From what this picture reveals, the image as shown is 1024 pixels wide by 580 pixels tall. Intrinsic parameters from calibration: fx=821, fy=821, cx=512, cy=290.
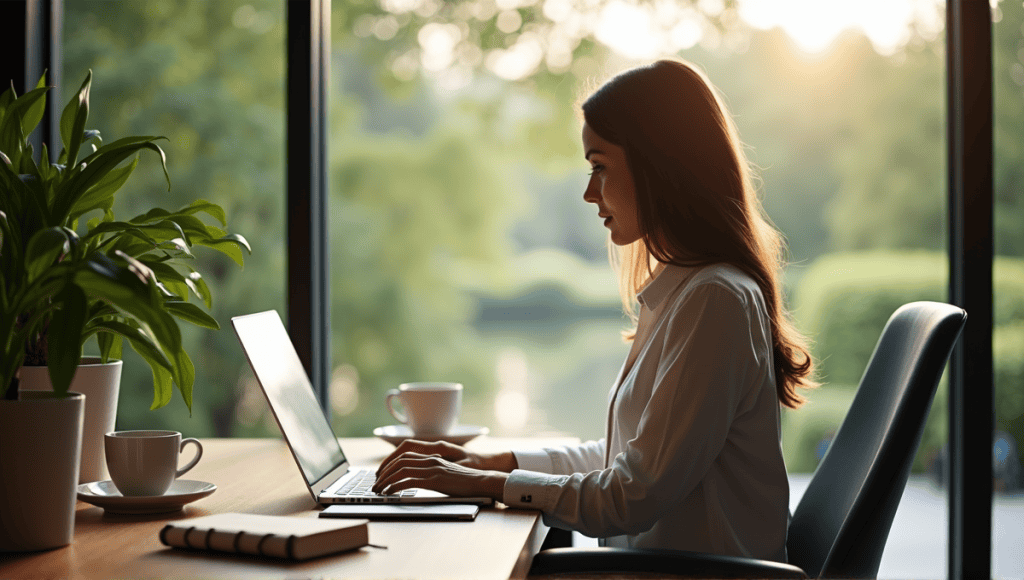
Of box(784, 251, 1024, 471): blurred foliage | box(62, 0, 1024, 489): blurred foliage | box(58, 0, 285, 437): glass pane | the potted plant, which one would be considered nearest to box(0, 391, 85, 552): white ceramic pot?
the potted plant

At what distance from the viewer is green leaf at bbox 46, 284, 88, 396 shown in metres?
0.89

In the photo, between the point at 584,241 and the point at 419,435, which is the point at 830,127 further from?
the point at 419,435

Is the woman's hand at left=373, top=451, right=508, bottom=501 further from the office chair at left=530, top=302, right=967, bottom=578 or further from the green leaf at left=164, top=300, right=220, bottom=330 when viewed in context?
the green leaf at left=164, top=300, right=220, bottom=330

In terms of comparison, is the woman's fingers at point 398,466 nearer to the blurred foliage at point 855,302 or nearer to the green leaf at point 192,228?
the green leaf at point 192,228

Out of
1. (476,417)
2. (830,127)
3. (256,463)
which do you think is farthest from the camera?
(476,417)

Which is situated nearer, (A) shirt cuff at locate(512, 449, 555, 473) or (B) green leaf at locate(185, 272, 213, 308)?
(B) green leaf at locate(185, 272, 213, 308)

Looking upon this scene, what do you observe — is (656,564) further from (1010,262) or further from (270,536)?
(1010,262)

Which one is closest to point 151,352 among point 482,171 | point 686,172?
point 686,172

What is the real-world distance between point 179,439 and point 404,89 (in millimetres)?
2520

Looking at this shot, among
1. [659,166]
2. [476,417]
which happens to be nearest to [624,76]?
[659,166]

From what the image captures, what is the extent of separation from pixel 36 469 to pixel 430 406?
2.52 ft

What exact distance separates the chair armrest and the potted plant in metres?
0.52

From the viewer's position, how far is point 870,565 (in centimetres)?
106

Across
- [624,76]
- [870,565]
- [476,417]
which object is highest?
[624,76]
